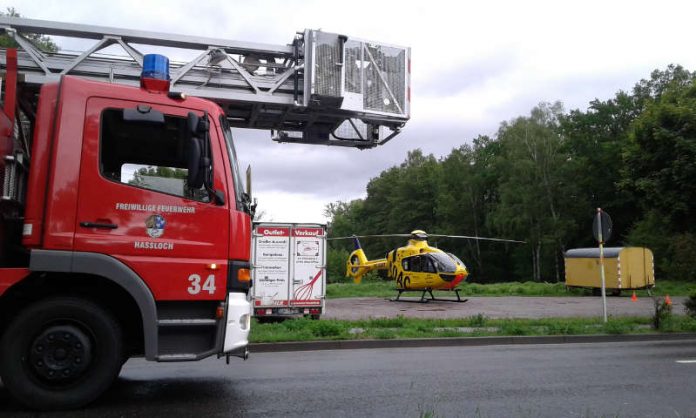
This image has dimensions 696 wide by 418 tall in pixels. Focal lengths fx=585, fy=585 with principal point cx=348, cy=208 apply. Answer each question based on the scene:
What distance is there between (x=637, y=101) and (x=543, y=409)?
196ft

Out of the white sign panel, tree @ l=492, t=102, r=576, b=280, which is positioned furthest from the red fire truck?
tree @ l=492, t=102, r=576, b=280

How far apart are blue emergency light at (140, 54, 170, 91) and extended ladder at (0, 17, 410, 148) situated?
4.22 ft

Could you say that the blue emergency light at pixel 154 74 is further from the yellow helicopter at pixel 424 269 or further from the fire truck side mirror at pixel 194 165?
the yellow helicopter at pixel 424 269

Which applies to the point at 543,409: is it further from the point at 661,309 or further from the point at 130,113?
the point at 661,309

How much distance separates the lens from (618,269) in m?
28.8

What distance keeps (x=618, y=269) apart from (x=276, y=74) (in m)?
25.5

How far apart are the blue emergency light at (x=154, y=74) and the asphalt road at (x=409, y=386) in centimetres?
327

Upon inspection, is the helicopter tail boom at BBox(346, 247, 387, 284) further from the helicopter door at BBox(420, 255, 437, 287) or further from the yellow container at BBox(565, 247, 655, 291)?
the yellow container at BBox(565, 247, 655, 291)

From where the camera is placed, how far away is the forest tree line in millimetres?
54531

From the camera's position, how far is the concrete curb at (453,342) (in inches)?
444

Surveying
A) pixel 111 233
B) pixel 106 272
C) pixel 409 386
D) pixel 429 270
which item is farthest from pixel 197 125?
pixel 429 270

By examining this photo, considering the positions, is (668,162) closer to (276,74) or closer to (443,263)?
(443,263)

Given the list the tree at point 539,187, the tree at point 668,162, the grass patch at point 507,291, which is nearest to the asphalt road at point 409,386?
the tree at point 668,162

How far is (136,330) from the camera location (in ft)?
19.8
